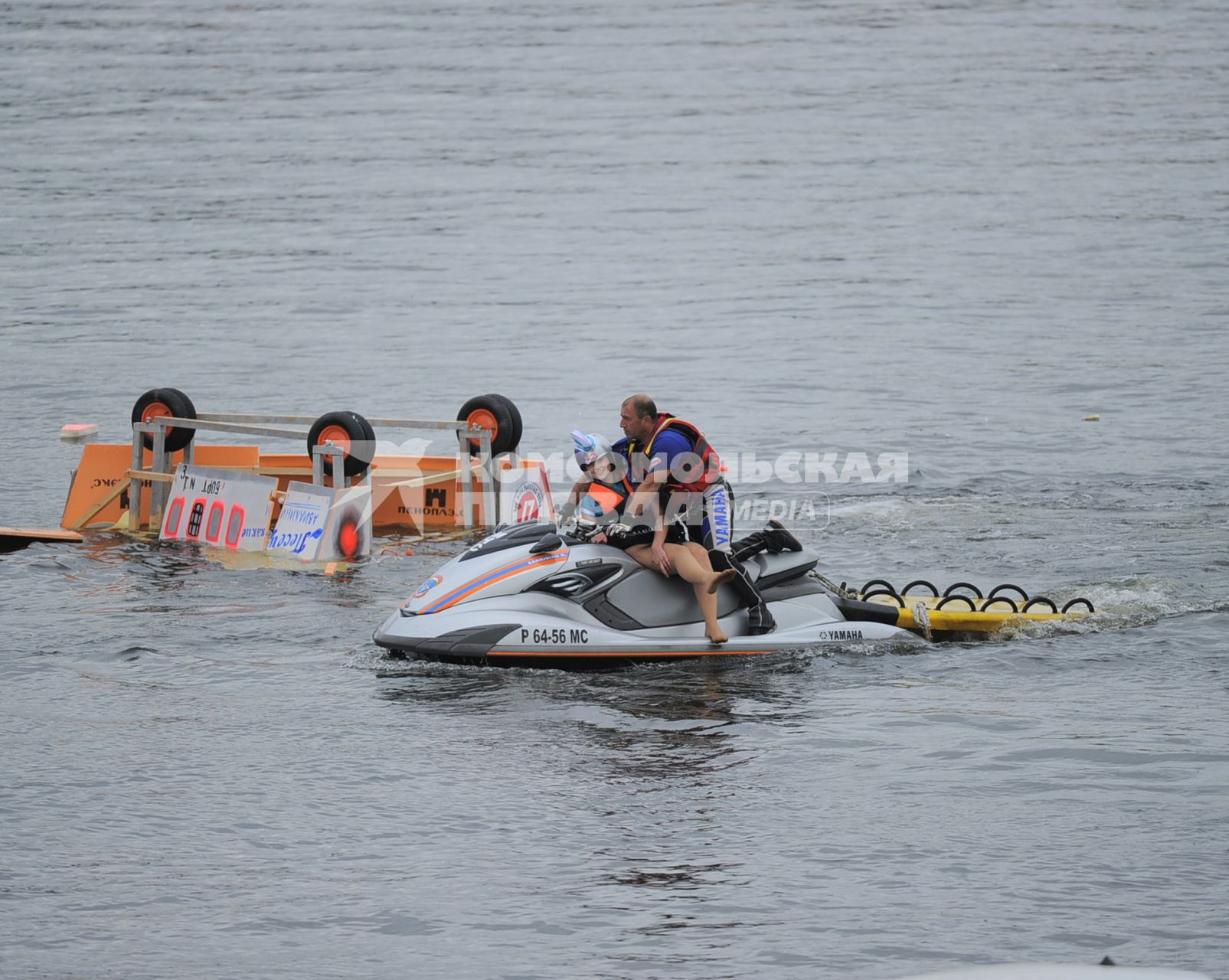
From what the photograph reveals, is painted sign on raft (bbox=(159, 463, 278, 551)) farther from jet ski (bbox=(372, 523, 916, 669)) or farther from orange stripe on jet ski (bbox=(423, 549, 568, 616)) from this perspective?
orange stripe on jet ski (bbox=(423, 549, 568, 616))

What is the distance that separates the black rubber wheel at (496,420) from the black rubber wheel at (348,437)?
1.42m

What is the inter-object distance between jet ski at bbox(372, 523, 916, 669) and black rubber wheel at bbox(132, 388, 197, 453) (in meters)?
5.91

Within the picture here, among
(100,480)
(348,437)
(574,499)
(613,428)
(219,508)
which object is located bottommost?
(219,508)

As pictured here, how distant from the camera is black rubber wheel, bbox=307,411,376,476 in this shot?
16.1 metres

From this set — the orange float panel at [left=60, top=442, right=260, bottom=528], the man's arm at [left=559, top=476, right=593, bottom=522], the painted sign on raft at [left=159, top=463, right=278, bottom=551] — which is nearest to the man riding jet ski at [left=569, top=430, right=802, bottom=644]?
the man's arm at [left=559, top=476, right=593, bottom=522]

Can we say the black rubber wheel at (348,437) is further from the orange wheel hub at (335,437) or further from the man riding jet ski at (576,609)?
the man riding jet ski at (576,609)

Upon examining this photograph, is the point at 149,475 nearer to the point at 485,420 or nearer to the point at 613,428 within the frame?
the point at 485,420

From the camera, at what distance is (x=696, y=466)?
11.9m

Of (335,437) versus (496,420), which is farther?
(496,420)

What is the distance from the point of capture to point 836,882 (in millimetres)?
8422

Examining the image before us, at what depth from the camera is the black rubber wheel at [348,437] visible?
52.7 ft

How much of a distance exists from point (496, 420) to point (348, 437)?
6.07ft

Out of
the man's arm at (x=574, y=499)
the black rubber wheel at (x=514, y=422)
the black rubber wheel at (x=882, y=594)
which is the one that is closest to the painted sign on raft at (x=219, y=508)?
the black rubber wheel at (x=514, y=422)

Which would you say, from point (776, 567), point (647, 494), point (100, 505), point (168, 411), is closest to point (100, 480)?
point (100, 505)
